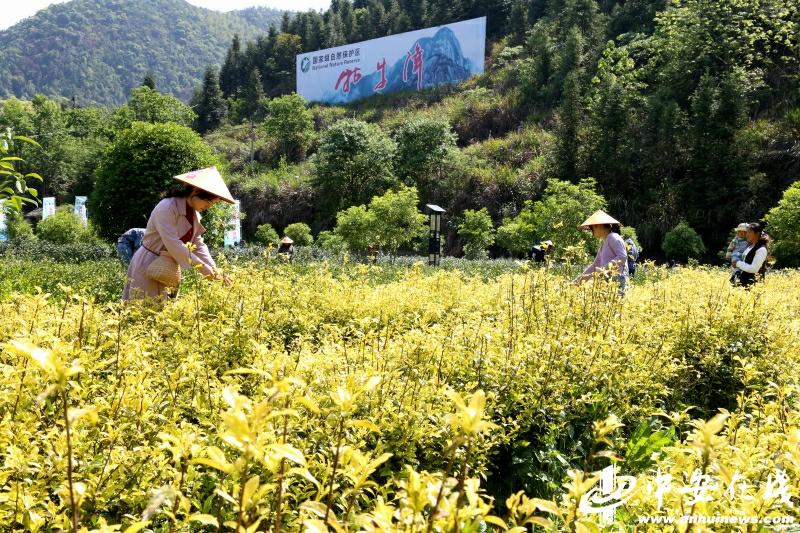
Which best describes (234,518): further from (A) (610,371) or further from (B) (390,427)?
(A) (610,371)

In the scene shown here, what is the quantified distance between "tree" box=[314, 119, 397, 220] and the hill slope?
110 m

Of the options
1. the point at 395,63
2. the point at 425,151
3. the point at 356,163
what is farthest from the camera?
the point at 395,63

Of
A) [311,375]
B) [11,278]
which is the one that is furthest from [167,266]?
[11,278]

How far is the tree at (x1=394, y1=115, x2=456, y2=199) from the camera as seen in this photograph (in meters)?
24.6

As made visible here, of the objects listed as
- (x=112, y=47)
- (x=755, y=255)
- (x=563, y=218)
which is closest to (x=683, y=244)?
(x=563, y=218)

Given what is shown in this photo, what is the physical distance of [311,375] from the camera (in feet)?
6.45

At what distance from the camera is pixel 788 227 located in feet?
39.6

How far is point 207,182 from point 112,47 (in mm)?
163198

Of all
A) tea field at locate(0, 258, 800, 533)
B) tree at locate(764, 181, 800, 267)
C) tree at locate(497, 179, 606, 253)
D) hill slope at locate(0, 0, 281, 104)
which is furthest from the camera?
hill slope at locate(0, 0, 281, 104)

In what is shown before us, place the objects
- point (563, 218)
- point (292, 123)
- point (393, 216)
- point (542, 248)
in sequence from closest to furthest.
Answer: point (542, 248) → point (563, 218) → point (393, 216) → point (292, 123)

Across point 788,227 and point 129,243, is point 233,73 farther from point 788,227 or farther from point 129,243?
point 129,243

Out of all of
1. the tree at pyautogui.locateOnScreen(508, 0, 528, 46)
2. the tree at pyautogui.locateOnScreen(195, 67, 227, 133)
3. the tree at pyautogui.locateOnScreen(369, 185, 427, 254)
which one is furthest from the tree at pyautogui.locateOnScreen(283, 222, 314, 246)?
the tree at pyautogui.locateOnScreen(195, 67, 227, 133)

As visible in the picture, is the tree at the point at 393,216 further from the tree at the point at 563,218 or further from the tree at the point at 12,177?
the tree at the point at 12,177

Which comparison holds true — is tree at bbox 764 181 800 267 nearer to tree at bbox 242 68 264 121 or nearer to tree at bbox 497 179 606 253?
tree at bbox 497 179 606 253
